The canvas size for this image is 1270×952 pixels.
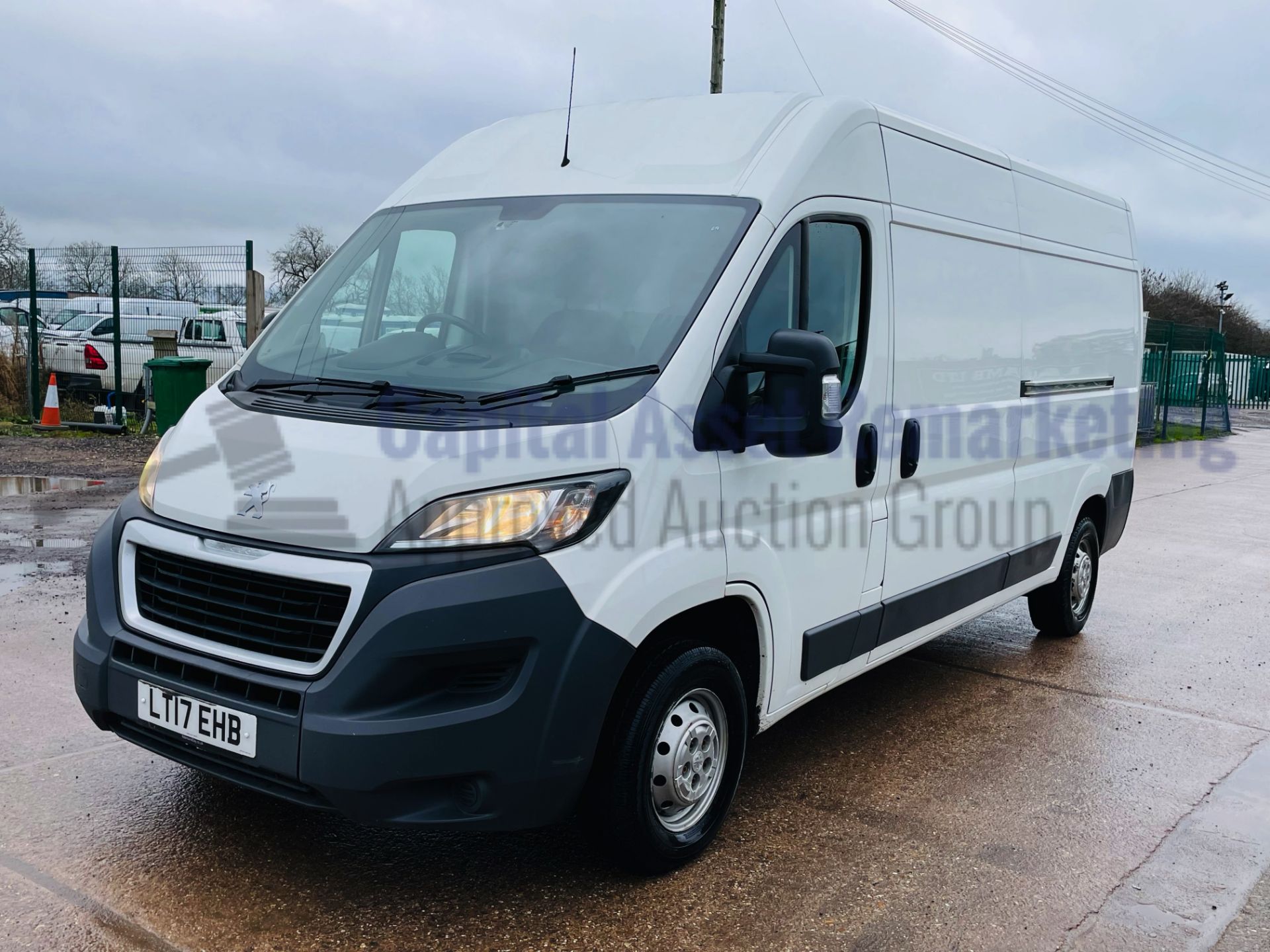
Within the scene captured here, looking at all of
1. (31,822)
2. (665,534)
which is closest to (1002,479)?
(665,534)

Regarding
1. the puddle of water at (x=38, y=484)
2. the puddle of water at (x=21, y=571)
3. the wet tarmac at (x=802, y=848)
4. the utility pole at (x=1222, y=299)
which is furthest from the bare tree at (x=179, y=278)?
the utility pole at (x=1222, y=299)

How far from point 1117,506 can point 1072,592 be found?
663mm

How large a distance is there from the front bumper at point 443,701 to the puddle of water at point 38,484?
8.15 metres

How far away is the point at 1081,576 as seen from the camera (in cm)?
682

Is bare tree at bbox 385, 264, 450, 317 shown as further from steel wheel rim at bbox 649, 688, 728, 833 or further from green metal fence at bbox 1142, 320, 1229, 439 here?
green metal fence at bbox 1142, 320, 1229, 439

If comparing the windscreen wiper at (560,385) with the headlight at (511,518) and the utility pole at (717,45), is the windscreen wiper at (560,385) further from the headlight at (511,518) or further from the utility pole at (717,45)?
the utility pole at (717,45)

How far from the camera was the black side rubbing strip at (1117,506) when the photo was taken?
6871mm

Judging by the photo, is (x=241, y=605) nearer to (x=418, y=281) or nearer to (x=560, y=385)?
(x=560, y=385)

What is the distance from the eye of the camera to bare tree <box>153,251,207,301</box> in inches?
546

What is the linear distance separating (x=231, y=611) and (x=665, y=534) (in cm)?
122

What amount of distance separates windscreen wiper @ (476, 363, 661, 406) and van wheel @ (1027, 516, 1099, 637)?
3845mm

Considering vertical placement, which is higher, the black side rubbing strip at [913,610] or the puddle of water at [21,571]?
the black side rubbing strip at [913,610]

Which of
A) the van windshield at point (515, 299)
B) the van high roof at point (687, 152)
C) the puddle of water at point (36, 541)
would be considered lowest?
the puddle of water at point (36, 541)

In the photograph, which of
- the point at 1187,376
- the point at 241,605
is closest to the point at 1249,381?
the point at 1187,376
